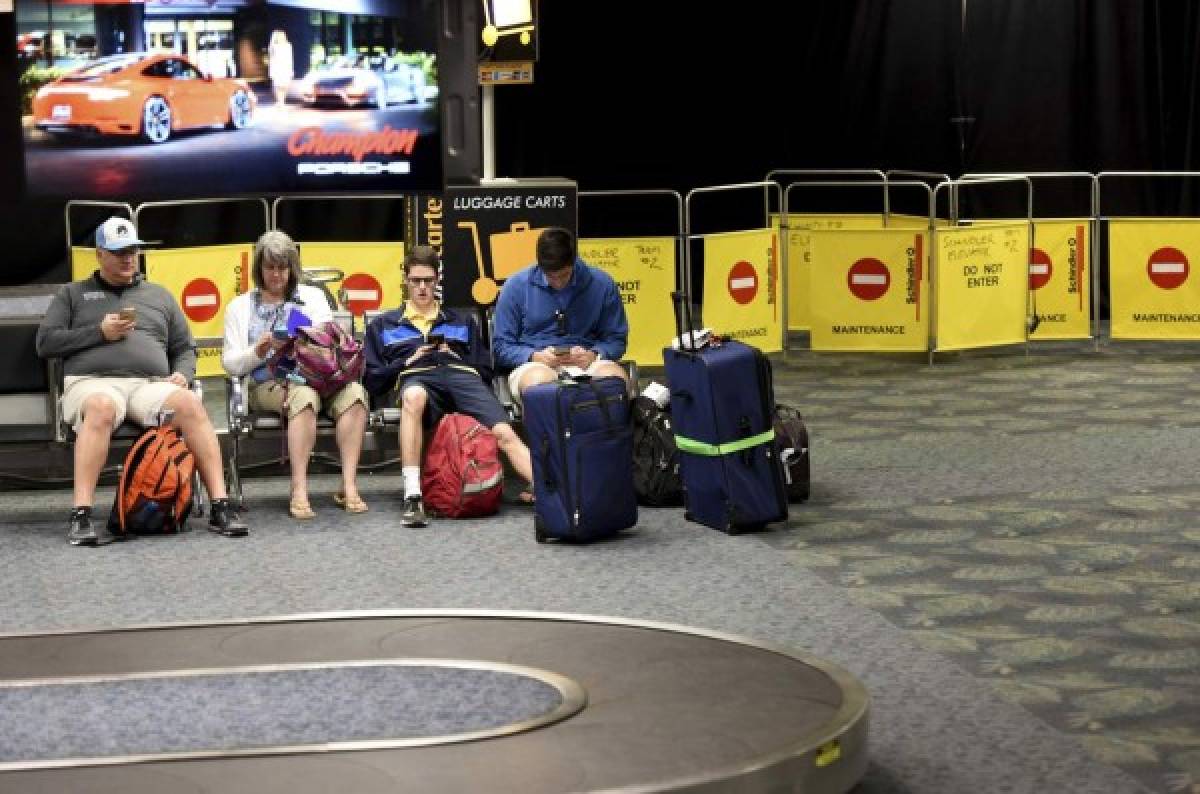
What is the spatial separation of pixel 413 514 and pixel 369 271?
3921mm

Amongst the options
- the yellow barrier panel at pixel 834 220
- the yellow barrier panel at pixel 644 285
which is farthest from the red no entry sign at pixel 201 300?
the yellow barrier panel at pixel 834 220

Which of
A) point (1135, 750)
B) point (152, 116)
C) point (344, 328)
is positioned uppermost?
point (152, 116)

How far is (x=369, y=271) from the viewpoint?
41.5ft

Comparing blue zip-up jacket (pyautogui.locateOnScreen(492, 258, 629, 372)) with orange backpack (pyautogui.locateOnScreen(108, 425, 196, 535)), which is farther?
blue zip-up jacket (pyautogui.locateOnScreen(492, 258, 629, 372))

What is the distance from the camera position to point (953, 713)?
6.20 metres

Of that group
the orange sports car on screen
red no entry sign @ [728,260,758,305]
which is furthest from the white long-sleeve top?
red no entry sign @ [728,260,758,305]

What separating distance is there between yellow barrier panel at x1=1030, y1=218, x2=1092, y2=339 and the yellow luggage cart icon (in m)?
4.66

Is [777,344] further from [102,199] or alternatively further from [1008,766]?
[1008,766]

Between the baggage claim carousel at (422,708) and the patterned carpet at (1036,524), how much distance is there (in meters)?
0.91

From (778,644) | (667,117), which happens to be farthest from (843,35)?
(778,644)

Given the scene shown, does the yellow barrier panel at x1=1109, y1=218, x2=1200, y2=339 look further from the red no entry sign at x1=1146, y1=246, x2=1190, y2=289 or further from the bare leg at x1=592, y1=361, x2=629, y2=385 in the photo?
the bare leg at x1=592, y1=361, x2=629, y2=385

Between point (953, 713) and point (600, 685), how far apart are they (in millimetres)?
1020

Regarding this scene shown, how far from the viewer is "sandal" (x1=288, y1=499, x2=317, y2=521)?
916 centimetres

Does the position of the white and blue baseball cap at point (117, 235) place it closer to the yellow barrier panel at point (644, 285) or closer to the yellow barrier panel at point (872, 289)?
the yellow barrier panel at point (644, 285)
